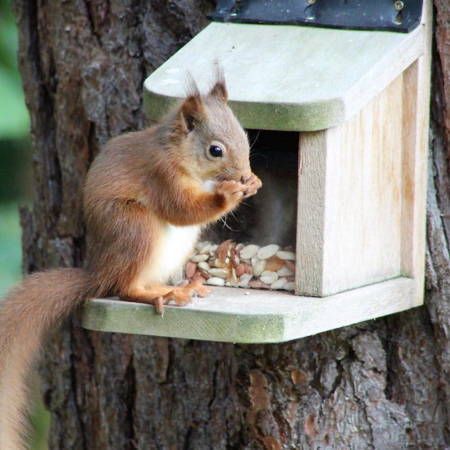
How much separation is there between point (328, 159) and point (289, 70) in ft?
0.69

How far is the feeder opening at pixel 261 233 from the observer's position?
2363 millimetres

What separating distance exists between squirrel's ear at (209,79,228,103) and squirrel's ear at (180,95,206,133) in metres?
0.03

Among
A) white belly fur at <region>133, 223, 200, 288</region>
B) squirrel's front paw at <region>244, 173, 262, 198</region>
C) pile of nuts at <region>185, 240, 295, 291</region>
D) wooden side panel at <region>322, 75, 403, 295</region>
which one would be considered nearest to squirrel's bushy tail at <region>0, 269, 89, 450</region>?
white belly fur at <region>133, 223, 200, 288</region>

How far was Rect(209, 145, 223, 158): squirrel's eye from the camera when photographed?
7.20 ft

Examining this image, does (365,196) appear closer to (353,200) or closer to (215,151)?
(353,200)

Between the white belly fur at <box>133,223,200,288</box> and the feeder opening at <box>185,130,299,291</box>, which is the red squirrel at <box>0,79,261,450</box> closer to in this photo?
the white belly fur at <box>133,223,200,288</box>

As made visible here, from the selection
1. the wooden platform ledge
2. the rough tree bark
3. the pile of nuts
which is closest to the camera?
the wooden platform ledge

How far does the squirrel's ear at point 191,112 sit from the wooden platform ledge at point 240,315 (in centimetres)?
34

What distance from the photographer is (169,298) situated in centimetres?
214

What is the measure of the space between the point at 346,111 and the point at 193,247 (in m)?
0.48

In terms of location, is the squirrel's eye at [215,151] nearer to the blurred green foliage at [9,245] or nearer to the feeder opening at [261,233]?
the feeder opening at [261,233]

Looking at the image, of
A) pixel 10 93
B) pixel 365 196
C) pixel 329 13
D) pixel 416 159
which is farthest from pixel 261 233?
pixel 10 93

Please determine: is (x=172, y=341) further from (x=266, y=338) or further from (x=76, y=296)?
(x=266, y=338)

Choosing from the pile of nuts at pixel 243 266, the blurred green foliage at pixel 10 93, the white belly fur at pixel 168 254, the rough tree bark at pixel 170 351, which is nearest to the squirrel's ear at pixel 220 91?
the white belly fur at pixel 168 254
